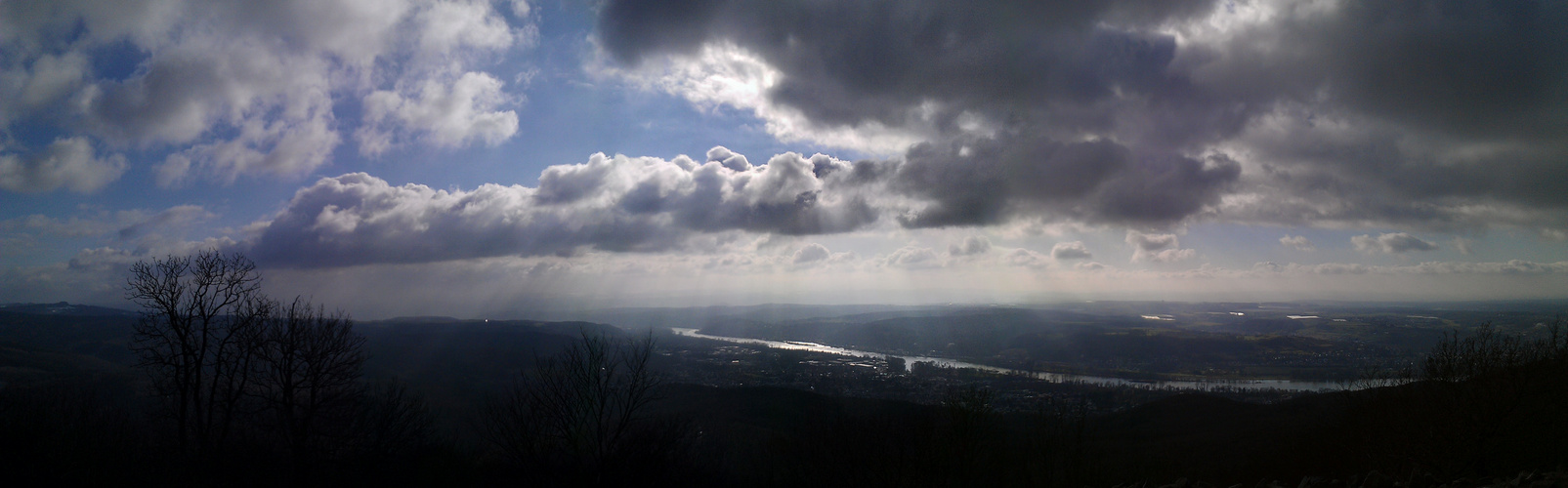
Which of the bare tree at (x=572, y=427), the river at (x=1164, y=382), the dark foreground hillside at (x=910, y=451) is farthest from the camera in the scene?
the river at (x=1164, y=382)

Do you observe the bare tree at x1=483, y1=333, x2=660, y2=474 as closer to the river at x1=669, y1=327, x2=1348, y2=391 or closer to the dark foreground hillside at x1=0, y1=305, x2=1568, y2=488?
the dark foreground hillside at x1=0, y1=305, x2=1568, y2=488

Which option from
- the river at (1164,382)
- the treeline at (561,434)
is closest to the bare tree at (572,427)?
the treeline at (561,434)

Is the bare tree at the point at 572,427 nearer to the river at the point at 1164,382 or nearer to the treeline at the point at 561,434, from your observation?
the treeline at the point at 561,434

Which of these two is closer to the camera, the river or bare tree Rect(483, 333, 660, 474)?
bare tree Rect(483, 333, 660, 474)

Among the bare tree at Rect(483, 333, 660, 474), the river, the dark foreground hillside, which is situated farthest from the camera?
the river

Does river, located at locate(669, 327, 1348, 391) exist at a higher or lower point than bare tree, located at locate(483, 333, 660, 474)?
lower

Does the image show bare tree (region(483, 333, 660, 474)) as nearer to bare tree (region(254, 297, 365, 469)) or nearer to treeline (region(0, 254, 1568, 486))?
treeline (region(0, 254, 1568, 486))

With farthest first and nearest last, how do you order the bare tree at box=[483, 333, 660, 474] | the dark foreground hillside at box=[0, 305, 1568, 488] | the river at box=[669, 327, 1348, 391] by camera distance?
the river at box=[669, 327, 1348, 391]
the bare tree at box=[483, 333, 660, 474]
the dark foreground hillside at box=[0, 305, 1568, 488]

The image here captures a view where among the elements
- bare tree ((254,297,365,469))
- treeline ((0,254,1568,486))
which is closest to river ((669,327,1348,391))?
treeline ((0,254,1568,486))

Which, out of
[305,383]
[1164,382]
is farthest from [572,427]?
[1164,382]
